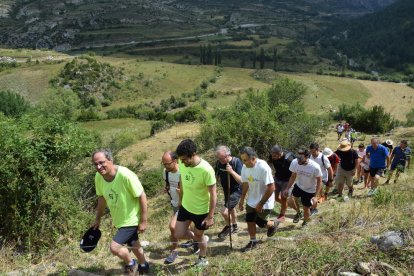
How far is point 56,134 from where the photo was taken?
28.0 ft

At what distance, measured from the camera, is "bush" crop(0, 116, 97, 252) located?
7645mm

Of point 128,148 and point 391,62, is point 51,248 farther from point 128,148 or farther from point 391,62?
point 391,62

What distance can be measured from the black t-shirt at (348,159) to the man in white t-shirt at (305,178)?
8.92ft

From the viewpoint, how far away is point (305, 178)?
7863 mm

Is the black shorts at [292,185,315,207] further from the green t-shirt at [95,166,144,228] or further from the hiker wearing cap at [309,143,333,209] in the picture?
the green t-shirt at [95,166,144,228]

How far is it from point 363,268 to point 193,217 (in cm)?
251

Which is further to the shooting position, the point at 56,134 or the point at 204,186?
the point at 56,134

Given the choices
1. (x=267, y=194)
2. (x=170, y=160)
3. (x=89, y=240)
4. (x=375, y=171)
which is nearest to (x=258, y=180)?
(x=267, y=194)

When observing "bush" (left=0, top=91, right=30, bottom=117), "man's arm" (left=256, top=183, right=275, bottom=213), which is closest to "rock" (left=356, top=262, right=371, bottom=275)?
"man's arm" (left=256, top=183, right=275, bottom=213)

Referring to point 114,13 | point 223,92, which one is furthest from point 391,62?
point 114,13

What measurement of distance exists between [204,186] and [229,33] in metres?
171

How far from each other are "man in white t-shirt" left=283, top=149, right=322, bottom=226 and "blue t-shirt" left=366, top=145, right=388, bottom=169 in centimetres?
398

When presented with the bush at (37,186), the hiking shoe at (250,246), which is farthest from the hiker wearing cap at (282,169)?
the bush at (37,186)

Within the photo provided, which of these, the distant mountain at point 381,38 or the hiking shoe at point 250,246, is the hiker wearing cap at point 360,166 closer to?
the hiking shoe at point 250,246
